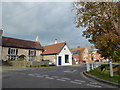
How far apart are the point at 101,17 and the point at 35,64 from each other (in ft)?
58.4

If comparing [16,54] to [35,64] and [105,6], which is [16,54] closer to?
[35,64]

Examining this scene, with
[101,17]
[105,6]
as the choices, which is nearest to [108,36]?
[101,17]

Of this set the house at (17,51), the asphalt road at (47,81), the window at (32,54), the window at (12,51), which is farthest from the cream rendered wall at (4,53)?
the asphalt road at (47,81)

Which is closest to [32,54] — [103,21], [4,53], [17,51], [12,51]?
[17,51]

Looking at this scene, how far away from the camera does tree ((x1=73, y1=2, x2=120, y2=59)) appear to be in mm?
10046

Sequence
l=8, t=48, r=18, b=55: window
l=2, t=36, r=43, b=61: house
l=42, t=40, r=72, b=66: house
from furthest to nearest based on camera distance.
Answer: l=42, t=40, r=72, b=66: house, l=8, t=48, r=18, b=55: window, l=2, t=36, r=43, b=61: house

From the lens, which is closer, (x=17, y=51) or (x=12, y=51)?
(x=12, y=51)

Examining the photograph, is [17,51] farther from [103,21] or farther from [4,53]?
[103,21]

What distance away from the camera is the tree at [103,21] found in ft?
33.0

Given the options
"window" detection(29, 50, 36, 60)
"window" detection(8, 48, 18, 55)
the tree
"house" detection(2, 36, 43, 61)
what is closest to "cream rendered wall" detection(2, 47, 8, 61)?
"house" detection(2, 36, 43, 61)

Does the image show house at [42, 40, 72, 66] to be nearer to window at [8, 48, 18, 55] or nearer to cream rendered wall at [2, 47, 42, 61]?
cream rendered wall at [2, 47, 42, 61]

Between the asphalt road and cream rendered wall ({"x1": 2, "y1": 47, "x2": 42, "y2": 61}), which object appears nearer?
the asphalt road

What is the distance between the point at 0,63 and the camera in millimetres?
23844

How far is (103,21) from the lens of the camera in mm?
10812
